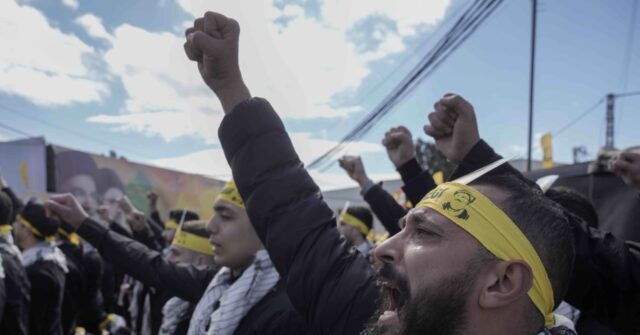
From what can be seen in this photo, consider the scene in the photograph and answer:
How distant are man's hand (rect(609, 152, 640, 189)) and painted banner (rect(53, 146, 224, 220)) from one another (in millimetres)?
9740

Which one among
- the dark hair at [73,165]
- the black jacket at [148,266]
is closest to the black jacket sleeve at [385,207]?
the black jacket at [148,266]

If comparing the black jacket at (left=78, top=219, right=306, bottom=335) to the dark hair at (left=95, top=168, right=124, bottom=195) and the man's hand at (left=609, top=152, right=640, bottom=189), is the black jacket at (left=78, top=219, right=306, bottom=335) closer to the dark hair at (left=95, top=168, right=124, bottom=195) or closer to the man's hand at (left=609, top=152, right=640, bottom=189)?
the man's hand at (left=609, top=152, right=640, bottom=189)

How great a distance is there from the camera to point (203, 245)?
433 cm

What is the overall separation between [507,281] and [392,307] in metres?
0.30

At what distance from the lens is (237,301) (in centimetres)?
229

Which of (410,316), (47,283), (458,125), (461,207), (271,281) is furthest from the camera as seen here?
(47,283)

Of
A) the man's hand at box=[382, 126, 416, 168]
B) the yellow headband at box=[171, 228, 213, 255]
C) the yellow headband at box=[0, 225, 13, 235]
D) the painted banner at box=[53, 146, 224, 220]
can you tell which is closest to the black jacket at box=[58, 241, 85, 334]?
the yellow headband at box=[0, 225, 13, 235]

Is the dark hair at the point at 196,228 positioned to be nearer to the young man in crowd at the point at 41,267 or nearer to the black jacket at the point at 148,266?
the black jacket at the point at 148,266

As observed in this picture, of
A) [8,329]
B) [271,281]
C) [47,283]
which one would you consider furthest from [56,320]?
[271,281]

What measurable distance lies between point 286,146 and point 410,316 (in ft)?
1.97

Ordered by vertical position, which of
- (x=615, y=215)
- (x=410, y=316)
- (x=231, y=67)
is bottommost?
(x=615, y=215)

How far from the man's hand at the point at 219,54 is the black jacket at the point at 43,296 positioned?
145 inches

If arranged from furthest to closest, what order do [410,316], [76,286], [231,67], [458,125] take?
[76,286], [458,125], [231,67], [410,316]

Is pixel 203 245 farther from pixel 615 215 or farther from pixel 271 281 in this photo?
pixel 615 215
